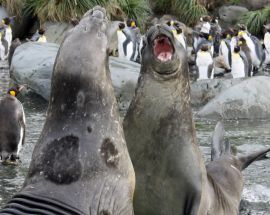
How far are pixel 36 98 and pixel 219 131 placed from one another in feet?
24.6

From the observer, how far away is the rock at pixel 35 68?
43.9ft

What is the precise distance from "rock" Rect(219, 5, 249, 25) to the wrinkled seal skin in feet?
76.7

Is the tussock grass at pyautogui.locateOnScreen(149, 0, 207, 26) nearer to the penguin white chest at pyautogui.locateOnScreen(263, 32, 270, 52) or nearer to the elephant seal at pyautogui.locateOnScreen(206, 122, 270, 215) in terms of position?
the penguin white chest at pyautogui.locateOnScreen(263, 32, 270, 52)

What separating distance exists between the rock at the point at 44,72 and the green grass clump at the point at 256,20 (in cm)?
1277

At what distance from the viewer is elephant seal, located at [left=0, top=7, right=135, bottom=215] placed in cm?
329

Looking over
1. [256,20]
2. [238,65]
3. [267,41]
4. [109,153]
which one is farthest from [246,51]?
[109,153]

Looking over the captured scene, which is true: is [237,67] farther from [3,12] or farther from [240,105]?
[3,12]

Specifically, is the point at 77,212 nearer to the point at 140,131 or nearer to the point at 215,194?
the point at 140,131

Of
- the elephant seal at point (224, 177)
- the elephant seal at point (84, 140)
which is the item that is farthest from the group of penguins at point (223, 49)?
the elephant seal at point (84, 140)

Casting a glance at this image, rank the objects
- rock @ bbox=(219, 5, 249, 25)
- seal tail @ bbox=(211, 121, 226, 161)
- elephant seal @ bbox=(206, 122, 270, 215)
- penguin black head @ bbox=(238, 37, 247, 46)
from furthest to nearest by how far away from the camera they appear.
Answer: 1. rock @ bbox=(219, 5, 249, 25)
2. penguin black head @ bbox=(238, 37, 247, 46)
3. seal tail @ bbox=(211, 121, 226, 161)
4. elephant seal @ bbox=(206, 122, 270, 215)

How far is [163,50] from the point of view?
470cm

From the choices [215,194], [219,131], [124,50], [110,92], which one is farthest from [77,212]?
[124,50]

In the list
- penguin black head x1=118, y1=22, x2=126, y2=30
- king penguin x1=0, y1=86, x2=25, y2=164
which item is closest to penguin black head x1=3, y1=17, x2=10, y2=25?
penguin black head x1=118, y1=22, x2=126, y2=30

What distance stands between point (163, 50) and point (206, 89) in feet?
29.0
